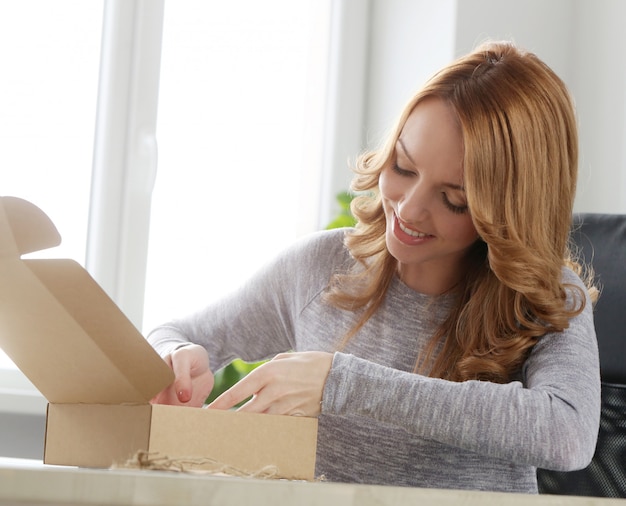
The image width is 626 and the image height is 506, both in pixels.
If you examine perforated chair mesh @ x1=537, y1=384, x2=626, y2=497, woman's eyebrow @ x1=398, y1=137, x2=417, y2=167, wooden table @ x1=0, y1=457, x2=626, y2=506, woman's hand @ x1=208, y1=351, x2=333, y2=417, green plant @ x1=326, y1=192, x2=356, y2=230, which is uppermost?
woman's eyebrow @ x1=398, y1=137, x2=417, y2=167

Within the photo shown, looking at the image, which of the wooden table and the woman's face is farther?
the woman's face

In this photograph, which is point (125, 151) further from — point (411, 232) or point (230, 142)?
point (411, 232)

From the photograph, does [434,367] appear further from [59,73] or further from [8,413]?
[59,73]

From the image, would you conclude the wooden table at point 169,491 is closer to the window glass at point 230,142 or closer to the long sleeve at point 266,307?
the long sleeve at point 266,307

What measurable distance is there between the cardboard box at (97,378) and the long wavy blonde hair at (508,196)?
19.7 inches

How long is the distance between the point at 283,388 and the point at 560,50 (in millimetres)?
1897

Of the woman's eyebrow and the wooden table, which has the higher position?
the woman's eyebrow

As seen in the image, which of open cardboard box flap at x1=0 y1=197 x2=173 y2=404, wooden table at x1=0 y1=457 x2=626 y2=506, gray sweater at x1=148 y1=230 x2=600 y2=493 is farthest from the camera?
gray sweater at x1=148 y1=230 x2=600 y2=493

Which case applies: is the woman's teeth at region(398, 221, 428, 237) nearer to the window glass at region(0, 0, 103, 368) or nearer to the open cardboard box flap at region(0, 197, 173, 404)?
the open cardboard box flap at region(0, 197, 173, 404)

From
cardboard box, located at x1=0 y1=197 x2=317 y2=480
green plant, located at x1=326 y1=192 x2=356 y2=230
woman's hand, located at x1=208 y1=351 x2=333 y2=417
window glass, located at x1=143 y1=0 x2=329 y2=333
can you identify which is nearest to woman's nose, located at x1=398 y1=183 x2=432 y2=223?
woman's hand, located at x1=208 y1=351 x2=333 y2=417

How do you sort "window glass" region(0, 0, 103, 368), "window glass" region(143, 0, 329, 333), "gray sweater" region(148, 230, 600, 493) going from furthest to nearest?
"window glass" region(143, 0, 329, 333)
"window glass" region(0, 0, 103, 368)
"gray sweater" region(148, 230, 600, 493)

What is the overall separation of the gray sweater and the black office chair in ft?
0.49

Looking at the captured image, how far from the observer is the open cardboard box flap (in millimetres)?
742

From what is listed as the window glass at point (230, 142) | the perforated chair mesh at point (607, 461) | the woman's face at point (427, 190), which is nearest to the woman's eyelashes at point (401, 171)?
the woman's face at point (427, 190)
